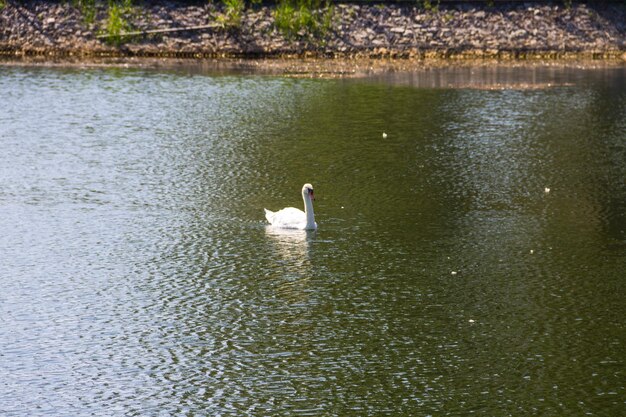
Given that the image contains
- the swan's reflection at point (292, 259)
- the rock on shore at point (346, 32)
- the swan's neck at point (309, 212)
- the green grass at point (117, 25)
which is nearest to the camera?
the swan's reflection at point (292, 259)

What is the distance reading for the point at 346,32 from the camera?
241 ft

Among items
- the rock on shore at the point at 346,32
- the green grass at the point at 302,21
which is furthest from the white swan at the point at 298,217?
the green grass at the point at 302,21

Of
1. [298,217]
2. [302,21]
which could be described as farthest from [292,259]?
[302,21]

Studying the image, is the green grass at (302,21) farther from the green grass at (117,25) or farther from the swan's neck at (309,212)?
the swan's neck at (309,212)

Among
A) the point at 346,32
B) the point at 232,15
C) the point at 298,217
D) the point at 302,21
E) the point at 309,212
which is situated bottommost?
the point at 298,217

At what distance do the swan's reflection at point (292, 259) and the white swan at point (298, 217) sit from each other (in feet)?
0.50

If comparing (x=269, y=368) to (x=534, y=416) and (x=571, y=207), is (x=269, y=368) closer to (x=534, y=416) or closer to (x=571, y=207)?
(x=534, y=416)

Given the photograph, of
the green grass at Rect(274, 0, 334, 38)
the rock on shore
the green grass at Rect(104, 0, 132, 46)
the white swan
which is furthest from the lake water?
the green grass at Rect(274, 0, 334, 38)

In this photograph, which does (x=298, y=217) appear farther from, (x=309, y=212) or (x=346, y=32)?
(x=346, y=32)

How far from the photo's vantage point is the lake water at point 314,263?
19328 mm

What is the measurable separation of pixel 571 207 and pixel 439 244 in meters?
6.42

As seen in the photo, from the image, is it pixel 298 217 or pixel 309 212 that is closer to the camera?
pixel 309 212

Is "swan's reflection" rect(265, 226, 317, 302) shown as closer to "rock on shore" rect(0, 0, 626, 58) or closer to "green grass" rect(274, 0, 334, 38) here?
"rock on shore" rect(0, 0, 626, 58)

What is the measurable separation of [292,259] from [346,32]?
159 ft
